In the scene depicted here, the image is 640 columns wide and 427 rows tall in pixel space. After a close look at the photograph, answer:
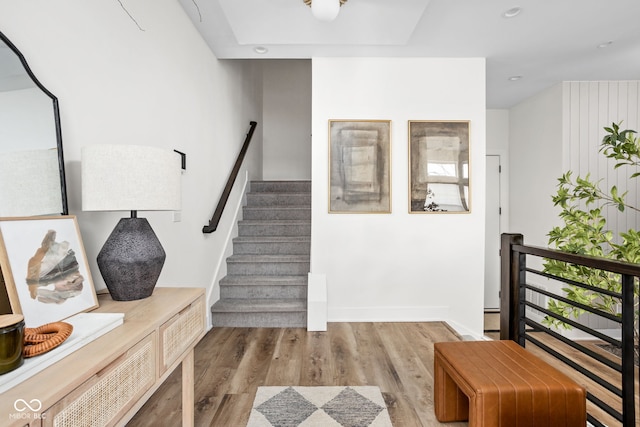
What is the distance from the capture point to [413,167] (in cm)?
323

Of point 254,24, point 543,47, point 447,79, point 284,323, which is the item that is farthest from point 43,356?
point 543,47

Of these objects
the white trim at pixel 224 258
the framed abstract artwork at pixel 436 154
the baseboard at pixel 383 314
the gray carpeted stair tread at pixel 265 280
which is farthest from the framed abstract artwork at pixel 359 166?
the white trim at pixel 224 258

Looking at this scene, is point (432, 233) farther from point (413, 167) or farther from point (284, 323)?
point (284, 323)

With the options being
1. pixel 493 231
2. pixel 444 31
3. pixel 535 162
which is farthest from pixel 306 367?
pixel 535 162

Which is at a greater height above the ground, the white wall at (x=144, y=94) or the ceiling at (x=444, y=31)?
the ceiling at (x=444, y=31)

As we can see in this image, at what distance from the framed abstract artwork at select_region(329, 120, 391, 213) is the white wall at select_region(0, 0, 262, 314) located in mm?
1167

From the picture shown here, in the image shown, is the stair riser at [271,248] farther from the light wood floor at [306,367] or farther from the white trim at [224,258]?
the light wood floor at [306,367]

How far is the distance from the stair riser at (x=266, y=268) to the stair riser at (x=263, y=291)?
0.25 metres

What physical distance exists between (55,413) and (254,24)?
2.75m

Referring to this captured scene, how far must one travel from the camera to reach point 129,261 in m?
1.24

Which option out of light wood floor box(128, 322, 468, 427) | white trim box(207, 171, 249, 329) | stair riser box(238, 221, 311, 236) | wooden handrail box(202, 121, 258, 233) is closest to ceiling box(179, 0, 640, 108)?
wooden handrail box(202, 121, 258, 233)

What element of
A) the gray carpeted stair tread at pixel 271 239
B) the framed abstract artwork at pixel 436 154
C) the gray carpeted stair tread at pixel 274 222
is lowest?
the gray carpeted stair tread at pixel 271 239

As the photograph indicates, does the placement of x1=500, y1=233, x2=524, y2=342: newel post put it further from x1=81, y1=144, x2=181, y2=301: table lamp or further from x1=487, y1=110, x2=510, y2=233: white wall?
x1=487, y1=110, x2=510, y2=233: white wall

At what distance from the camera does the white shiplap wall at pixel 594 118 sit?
12.2ft
